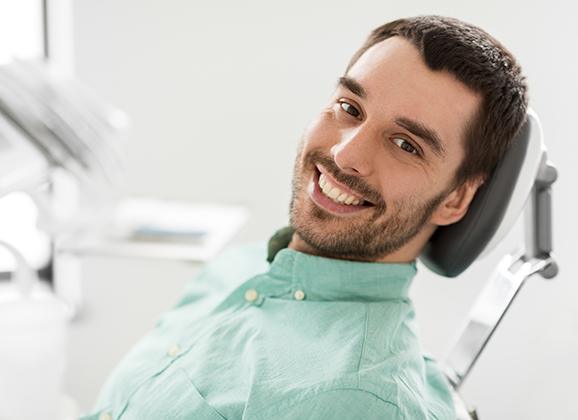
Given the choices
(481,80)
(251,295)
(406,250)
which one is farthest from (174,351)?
(481,80)

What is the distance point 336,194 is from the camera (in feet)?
4.33

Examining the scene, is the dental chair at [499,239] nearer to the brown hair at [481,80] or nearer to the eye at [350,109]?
the brown hair at [481,80]

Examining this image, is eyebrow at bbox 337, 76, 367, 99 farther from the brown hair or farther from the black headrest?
the black headrest

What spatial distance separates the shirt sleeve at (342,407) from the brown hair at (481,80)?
0.39 metres

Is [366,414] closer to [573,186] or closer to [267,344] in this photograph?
[267,344]

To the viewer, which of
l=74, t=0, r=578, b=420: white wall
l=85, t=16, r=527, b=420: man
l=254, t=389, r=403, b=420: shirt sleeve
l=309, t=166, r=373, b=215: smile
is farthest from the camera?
l=74, t=0, r=578, b=420: white wall

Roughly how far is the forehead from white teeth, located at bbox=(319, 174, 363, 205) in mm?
134

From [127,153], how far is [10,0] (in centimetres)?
49

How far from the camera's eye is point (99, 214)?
1775 mm

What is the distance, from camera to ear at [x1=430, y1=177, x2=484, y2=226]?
1.31m

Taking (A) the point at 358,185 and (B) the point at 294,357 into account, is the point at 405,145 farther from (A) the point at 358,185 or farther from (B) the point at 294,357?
(B) the point at 294,357

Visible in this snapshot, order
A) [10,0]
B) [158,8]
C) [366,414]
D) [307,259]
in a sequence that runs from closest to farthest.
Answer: [366,414]
[307,259]
[158,8]
[10,0]

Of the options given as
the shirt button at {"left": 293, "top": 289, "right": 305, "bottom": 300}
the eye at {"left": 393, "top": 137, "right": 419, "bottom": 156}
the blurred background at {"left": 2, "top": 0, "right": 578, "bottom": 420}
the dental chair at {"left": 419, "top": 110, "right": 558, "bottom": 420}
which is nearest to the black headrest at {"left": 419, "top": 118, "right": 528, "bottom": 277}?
the dental chair at {"left": 419, "top": 110, "right": 558, "bottom": 420}

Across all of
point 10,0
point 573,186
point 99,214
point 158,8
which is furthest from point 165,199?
point 573,186
